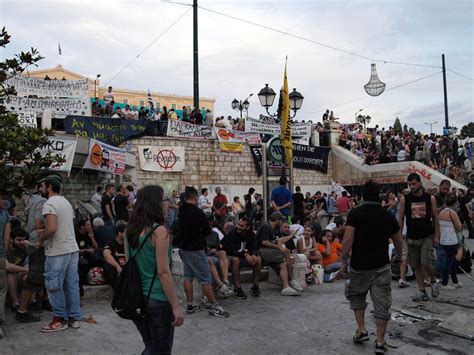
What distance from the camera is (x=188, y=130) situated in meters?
18.9

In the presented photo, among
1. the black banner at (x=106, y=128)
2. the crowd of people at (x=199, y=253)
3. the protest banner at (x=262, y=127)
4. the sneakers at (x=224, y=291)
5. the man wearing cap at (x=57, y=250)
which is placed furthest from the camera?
the protest banner at (x=262, y=127)

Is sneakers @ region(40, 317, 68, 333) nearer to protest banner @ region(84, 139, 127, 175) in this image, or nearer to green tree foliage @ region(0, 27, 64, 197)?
green tree foliage @ region(0, 27, 64, 197)

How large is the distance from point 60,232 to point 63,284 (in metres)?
0.67

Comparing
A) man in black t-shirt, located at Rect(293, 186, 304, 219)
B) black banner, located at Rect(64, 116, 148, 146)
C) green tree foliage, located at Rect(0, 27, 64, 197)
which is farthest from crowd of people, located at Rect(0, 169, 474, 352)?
black banner, located at Rect(64, 116, 148, 146)

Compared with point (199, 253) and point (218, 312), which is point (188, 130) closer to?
point (199, 253)

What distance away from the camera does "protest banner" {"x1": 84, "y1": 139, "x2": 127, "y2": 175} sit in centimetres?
1391

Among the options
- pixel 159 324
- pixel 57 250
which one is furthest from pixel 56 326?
pixel 159 324

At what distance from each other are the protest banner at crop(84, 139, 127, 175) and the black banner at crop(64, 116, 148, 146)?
4.26 feet

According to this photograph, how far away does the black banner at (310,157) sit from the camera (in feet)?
72.4

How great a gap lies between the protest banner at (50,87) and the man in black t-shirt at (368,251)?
1279 centimetres

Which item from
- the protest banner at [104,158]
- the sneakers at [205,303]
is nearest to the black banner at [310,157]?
the protest banner at [104,158]


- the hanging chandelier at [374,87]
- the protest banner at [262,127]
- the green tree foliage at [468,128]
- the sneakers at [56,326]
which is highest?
the green tree foliage at [468,128]

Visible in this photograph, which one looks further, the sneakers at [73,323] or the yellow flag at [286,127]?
the yellow flag at [286,127]

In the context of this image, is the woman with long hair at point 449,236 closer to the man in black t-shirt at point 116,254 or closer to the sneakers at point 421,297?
the sneakers at point 421,297
